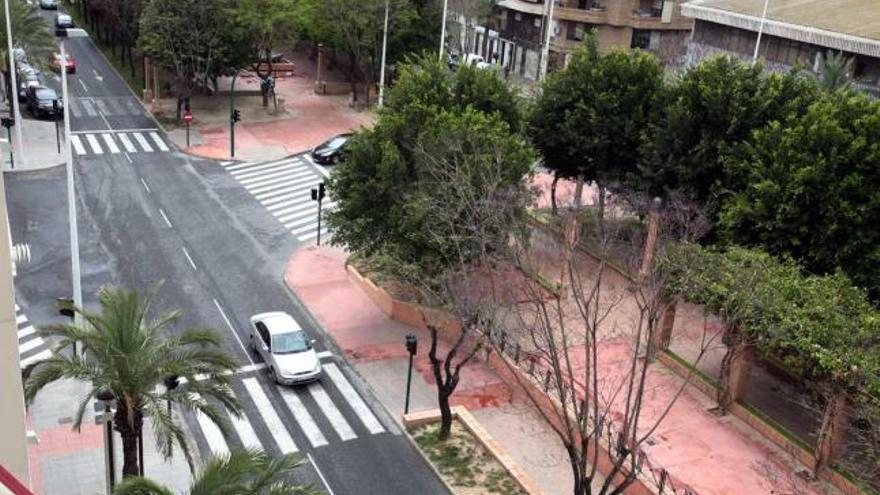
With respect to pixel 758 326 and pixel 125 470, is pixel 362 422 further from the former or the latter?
pixel 758 326

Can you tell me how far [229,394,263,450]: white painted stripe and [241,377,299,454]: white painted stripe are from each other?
17.9 inches

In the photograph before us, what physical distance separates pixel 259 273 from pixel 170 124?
2189 centimetres

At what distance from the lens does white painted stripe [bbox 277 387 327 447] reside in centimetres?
2436

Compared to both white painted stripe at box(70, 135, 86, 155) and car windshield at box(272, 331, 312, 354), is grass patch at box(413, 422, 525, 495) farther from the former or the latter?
white painted stripe at box(70, 135, 86, 155)

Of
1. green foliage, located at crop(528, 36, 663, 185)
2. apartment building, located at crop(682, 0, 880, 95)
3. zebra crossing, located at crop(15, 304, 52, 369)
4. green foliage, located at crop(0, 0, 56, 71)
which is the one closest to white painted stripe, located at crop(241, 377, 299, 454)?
zebra crossing, located at crop(15, 304, 52, 369)

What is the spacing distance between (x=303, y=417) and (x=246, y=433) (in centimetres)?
169

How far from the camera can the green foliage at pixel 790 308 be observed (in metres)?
21.8

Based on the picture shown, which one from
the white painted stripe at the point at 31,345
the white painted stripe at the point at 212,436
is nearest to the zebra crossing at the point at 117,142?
the white painted stripe at the point at 31,345

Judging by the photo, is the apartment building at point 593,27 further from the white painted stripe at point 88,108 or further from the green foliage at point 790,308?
the green foliage at point 790,308

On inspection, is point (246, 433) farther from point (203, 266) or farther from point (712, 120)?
point (712, 120)

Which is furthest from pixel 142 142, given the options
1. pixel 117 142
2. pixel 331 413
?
pixel 331 413

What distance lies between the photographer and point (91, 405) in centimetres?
2423

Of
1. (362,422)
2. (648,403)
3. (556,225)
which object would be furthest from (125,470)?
(556,225)

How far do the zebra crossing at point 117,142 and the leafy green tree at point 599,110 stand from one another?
2198 cm
